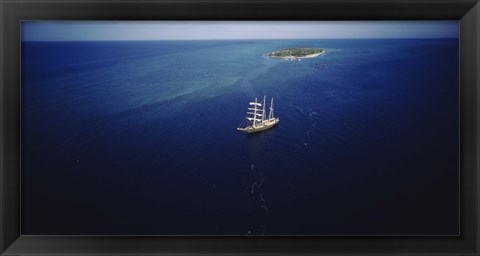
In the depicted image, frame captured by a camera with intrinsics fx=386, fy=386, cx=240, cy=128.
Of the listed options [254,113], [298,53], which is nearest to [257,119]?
[254,113]

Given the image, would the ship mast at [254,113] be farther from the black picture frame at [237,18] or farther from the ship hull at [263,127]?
the black picture frame at [237,18]

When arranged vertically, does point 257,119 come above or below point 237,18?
below

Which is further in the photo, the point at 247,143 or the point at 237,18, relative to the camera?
the point at 247,143

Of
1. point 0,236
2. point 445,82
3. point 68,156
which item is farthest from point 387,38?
point 0,236

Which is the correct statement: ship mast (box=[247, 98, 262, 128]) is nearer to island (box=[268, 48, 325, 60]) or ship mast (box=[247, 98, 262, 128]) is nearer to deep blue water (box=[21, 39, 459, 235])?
deep blue water (box=[21, 39, 459, 235])

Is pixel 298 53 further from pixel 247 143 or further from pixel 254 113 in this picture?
pixel 247 143

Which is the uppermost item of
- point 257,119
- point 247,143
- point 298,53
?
point 298,53
